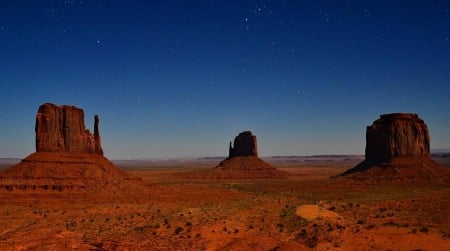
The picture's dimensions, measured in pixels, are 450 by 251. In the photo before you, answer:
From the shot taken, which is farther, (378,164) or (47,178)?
(378,164)

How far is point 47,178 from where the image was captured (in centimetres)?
4834

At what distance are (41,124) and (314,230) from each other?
37293 mm

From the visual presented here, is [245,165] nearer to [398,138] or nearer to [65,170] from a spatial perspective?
[398,138]

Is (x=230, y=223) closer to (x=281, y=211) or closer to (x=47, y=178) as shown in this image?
(x=281, y=211)

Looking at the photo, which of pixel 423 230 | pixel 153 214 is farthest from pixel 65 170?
pixel 423 230

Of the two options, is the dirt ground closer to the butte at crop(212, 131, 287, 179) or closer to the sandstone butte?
the sandstone butte

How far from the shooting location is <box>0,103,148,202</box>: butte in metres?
47.2

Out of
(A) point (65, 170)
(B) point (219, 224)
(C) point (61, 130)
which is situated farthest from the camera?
(C) point (61, 130)

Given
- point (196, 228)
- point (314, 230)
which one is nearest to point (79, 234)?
point (196, 228)

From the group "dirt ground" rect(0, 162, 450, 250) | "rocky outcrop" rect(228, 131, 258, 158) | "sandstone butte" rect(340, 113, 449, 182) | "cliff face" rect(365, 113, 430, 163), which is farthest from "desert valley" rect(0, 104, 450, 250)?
"rocky outcrop" rect(228, 131, 258, 158)

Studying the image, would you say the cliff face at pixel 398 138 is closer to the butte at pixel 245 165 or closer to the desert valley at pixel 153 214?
the desert valley at pixel 153 214

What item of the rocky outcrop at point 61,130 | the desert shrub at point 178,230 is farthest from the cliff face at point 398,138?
the desert shrub at point 178,230

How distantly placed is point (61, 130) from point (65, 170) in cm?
555

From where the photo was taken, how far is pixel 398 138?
84062 millimetres
